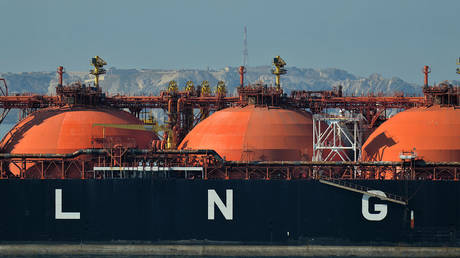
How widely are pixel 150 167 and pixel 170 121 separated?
1519 cm

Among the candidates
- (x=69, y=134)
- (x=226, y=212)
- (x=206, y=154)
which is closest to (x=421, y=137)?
(x=226, y=212)

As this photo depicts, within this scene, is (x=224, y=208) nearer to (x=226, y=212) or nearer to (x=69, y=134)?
(x=226, y=212)

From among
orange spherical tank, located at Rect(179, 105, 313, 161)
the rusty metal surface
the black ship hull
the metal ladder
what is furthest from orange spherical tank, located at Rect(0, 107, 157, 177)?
the metal ladder

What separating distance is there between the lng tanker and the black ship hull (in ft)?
0.27

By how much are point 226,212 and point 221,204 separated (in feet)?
2.58

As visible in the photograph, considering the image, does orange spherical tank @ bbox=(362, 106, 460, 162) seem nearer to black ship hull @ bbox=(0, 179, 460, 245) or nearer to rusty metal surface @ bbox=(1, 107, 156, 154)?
black ship hull @ bbox=(0, 179, 460, 245)

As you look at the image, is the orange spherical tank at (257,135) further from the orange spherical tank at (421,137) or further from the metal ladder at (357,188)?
the metal ladder at (357,188)

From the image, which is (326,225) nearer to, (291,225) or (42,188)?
(291,225)

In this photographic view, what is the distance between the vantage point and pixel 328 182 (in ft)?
223

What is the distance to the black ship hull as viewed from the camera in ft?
221

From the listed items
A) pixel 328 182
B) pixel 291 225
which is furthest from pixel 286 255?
pixel 328 182

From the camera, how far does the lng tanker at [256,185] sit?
67812 millimetres

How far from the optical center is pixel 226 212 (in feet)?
226

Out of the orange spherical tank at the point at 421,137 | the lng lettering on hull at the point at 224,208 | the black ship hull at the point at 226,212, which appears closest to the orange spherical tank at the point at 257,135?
the lng lettering on hull at the point at 224,208
